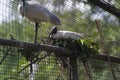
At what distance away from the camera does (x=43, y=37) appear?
134 inches

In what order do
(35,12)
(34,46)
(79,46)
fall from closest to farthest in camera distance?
(34,46)
(35,12)
(79,46)

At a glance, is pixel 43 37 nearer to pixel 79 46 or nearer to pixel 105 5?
pixel 79 46

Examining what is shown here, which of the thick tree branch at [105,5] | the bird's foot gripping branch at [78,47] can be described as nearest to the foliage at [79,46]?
the bird's foot gripping branch at [78,47]

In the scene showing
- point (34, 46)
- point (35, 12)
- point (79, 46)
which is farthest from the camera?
point (79, 46)

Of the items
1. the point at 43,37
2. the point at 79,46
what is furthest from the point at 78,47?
the point at 43,37

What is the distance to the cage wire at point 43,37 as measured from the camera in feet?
9.92

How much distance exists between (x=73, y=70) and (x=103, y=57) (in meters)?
0.35

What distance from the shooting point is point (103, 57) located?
325 centimetres

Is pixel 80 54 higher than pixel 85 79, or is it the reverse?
pixel 80 54

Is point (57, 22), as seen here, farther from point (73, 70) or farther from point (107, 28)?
point (107, 28)

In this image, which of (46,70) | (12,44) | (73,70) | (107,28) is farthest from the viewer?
(107,28)

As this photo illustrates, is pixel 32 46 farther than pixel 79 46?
No

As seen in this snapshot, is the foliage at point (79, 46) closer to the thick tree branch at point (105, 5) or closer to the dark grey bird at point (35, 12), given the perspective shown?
the dark grey bird at point (35, 12)

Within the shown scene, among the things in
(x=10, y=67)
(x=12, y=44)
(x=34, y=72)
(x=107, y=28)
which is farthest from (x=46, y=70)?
(x=107, y=28)
